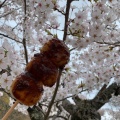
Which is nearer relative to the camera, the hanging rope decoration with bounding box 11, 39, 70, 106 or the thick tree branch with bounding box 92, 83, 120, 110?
the hanging rope decoration with bounding box 11, 39, 70, 106

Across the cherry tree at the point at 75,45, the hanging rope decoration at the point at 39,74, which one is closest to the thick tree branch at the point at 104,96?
the cherry tree at the point at 75,45

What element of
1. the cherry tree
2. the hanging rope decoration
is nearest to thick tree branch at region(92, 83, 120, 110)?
the cherry tree

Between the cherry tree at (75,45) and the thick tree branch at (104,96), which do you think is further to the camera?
the thick tree branch at (104,96)

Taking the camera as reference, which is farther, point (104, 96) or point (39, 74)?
point (104, 96)

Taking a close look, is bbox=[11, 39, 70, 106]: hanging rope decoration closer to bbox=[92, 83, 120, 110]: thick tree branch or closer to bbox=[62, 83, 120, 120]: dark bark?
bbox=[62, 83, 120, 120]: dark bark

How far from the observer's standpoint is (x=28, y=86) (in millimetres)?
1165

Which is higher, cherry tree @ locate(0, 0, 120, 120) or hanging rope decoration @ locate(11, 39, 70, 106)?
cherry tree @ locate(0, 0, 120, 120)

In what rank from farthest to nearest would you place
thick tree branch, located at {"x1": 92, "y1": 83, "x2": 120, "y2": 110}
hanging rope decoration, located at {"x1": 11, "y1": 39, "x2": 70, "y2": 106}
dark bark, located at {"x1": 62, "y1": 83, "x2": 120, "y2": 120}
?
thick tree branch, located at {"x1": 92, "y1": 83, "x2": 120, "y2": 110} → dark bark, located at {"x1": 62, "y1": 83, "x2": 120, "y2": 120} → hanging rope decoration, located at {"x1": 11, "y1": 39, "x2": 70, "y2": 106}

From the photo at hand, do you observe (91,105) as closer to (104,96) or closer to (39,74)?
(104,96)

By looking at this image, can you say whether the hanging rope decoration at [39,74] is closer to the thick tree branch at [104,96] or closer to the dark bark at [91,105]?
the dark bark at [91,105]

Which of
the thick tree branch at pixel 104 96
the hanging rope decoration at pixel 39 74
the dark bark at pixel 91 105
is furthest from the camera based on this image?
the thick tree branch at pixel 104 96

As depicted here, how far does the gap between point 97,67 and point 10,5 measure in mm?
2067

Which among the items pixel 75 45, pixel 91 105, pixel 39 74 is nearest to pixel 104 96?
pixel 91 105

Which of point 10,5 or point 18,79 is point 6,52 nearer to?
point 18,79
